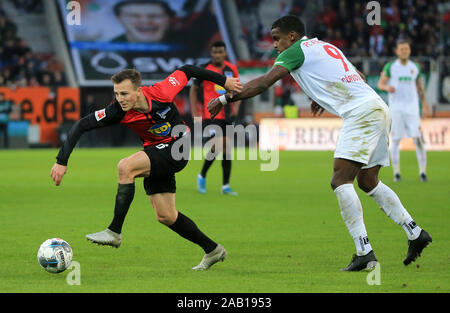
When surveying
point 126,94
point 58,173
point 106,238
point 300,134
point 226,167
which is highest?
point 126,94

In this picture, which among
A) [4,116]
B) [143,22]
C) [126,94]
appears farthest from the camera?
[143,22]

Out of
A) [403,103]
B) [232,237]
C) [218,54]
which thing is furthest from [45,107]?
[232,237]

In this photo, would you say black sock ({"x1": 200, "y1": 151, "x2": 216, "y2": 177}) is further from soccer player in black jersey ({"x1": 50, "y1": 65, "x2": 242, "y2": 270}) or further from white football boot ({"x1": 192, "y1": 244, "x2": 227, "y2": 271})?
white football boot ({"x1": 192, "y1": 244, "x2": 227, "y2": 271})

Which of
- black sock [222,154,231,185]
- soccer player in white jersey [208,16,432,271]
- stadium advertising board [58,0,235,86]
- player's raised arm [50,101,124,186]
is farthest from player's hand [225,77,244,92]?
stadium advertising board [58,0,235,86]

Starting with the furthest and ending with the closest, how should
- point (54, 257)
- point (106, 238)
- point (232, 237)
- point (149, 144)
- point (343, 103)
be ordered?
point (232, 237)
point (149, 144)
point (343, 103)
point (106, 238)
point (54, 257)

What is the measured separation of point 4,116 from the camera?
96.3ft

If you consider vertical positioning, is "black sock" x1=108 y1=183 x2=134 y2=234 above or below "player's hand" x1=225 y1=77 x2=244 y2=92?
below

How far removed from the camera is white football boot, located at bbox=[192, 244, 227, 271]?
698cm

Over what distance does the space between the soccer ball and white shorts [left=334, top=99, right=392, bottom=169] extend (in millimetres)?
2344

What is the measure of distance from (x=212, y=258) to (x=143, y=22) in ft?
92.7

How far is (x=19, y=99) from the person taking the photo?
29625 mm

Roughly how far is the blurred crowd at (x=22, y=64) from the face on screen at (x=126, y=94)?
2488 cm

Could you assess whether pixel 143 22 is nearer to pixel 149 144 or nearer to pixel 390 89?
pixel 390 89

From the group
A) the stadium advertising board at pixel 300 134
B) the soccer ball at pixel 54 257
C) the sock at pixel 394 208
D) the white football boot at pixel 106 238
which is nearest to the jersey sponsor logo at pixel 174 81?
the white football boot at pixel 106 238
